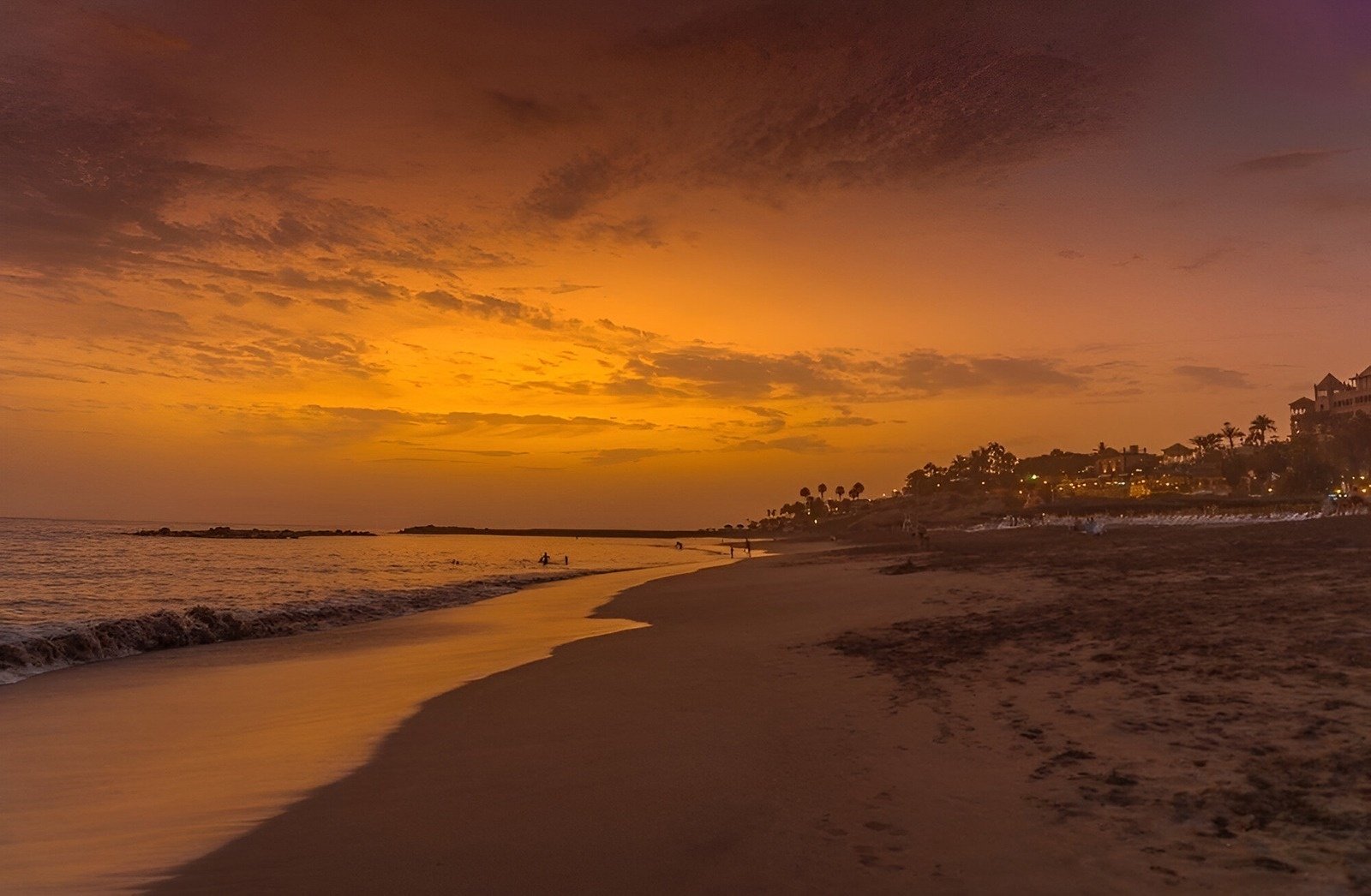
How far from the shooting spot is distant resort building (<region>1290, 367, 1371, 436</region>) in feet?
429

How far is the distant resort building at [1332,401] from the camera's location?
130875 mm

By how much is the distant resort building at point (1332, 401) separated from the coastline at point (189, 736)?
159236 millimetres

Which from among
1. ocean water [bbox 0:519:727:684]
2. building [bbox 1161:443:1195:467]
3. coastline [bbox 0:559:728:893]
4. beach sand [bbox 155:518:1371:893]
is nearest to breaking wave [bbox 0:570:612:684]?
ocean water [bbox 0:519:727:684]

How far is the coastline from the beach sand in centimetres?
53

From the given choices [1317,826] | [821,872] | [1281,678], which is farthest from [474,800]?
[1281,678]

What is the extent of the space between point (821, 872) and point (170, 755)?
7.36 meters

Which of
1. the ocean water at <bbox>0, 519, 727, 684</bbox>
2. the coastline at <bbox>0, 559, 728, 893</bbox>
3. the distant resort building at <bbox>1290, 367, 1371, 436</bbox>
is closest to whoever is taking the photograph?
the coastline at <bbox>0, 559, 728, 893</bbox>

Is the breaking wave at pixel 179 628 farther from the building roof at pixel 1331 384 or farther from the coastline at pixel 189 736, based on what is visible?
the building roof at pixel 1331 384

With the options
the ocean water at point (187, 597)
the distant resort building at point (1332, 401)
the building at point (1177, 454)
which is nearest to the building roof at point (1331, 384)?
the distant resort building at point (1332, 401)

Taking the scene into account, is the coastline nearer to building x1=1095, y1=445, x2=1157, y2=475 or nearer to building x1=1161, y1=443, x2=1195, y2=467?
building x1=1095, y1=445, x2=1157, y2=475

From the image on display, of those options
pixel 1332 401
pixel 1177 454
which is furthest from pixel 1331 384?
pixel 1177 454

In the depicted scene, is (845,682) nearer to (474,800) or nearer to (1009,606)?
(474,800)

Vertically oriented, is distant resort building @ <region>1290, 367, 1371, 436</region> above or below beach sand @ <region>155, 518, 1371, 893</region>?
above

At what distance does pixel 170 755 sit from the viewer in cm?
823
